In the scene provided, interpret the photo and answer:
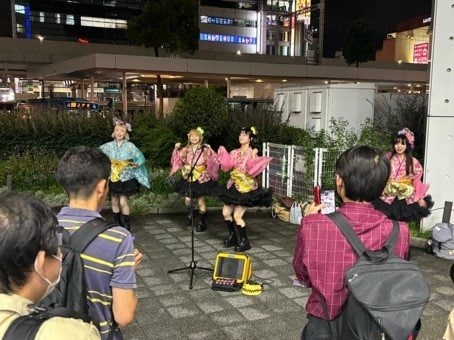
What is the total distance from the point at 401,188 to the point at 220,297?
2.80 m

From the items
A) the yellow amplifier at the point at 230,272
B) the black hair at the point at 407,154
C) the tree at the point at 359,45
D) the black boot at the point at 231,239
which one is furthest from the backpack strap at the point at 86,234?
the tree at the point at 359,45

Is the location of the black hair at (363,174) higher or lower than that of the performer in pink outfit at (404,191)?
higher

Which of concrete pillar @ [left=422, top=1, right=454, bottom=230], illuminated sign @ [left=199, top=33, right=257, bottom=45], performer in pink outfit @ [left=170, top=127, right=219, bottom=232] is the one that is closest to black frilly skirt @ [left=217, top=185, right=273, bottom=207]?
performer in pink outfit @ [left=170, top=127, right=219, bottom=232]

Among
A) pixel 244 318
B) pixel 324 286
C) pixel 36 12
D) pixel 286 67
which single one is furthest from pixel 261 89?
pixel 36 12

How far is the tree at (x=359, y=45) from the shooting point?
38.7m

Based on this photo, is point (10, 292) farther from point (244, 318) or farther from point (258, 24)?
point (258, 24)

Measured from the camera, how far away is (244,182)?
6.43 meters

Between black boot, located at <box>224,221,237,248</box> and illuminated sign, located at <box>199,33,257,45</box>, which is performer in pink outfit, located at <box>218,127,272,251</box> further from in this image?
illuminated sign, located at <box>199,33,257,45</box>

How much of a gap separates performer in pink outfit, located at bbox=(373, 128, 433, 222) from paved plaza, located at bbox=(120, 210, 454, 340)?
0.73 metres

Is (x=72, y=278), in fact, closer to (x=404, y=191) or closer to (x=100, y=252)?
(x=100, y=252)

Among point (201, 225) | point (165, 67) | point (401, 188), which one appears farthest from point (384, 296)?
point (165, 67)

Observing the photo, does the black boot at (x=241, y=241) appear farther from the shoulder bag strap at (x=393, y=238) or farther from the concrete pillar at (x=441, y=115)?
the shoulder bag strap at (x=393, y=238)

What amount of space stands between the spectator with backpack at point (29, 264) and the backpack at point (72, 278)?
0.43m

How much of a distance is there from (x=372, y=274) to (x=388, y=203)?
177 inches
